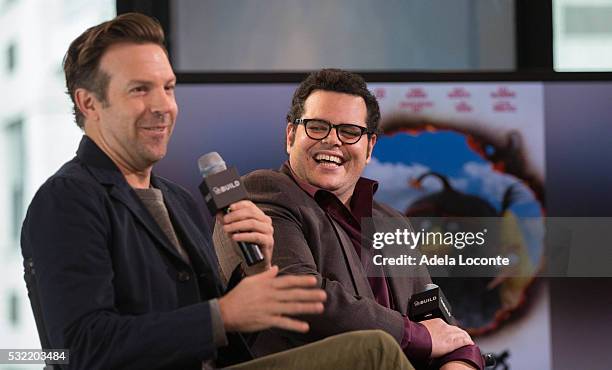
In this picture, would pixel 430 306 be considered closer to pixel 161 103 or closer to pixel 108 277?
pixel 161 103

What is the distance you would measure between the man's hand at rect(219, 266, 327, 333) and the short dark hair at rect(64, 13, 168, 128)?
1.82 ft

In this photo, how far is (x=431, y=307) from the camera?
10.3 ft

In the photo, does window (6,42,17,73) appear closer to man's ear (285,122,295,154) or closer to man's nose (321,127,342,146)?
man's ear (285,122,295,154)

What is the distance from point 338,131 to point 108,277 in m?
1.36

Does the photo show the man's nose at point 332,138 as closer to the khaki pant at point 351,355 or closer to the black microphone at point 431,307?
the black microphone at point 431,307

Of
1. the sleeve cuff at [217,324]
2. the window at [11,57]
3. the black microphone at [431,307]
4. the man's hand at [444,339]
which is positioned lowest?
the man's hand at [444,339]

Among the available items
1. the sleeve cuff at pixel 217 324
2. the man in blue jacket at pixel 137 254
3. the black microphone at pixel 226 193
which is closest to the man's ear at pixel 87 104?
the man in blue jacket at pixel 137 254

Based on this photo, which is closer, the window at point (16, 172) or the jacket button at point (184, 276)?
the jacket button at point (184, 276)

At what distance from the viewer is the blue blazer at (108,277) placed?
210 centimetres

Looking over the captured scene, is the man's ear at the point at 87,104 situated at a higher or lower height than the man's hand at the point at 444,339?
higher

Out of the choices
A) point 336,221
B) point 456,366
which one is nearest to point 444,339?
A: point 456,366

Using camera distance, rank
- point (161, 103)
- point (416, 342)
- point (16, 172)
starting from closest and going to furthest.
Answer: point (161, 103), point (416, 342), point (16, 172)

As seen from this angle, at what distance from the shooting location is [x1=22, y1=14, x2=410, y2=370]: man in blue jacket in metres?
2.11

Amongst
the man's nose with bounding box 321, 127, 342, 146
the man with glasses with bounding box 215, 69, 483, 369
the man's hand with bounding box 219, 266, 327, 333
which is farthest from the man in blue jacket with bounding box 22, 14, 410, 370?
the man's nose with bounding box 321, 127, 342, 146
